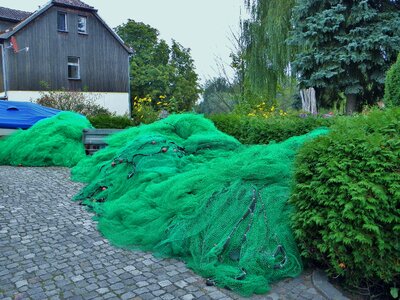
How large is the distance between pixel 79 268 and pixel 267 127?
18.9 ft

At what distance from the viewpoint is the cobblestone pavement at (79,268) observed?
295 cm

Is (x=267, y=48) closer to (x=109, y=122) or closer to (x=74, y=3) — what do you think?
(x=109, y=122)

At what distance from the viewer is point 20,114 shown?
10.6 m

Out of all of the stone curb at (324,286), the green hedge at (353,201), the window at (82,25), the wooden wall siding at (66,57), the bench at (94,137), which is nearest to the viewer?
the green hedge at (353,201)

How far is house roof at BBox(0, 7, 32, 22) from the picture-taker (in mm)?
25216

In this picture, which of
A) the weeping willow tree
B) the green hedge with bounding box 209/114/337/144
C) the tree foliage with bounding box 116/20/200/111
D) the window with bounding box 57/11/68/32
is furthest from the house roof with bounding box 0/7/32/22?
the green hedge with bounding box 209/114/337/144

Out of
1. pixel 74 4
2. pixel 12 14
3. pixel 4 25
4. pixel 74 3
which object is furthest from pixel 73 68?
pixel 12 14

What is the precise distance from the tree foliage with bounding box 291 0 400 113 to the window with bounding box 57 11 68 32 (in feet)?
59.5

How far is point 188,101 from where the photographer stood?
44.0 m

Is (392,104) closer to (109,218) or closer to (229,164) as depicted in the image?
(229,164)

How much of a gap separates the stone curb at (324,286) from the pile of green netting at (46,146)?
7.14 metres

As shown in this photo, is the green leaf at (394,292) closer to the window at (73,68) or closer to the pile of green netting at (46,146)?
the pile of green netting at (46,146)

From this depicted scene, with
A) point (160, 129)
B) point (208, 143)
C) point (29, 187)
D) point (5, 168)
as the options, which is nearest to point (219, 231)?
point (208, 143)

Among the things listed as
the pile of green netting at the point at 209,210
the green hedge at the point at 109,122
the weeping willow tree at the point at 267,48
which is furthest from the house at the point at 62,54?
the pile of green netting at the point at 209,210
